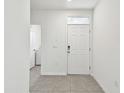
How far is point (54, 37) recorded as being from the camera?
6.40 m

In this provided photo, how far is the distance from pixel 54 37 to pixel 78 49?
→ 1.16 meters

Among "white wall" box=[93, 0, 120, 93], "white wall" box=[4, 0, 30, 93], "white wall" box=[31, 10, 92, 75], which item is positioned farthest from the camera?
"white wall" box=[31, 10, 92, 75]

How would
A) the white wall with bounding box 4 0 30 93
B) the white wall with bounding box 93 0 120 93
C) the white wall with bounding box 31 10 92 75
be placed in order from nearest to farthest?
1. the white wall with bounding box 4 0 30 93
2. the white wall with bounding box 93 0 120 93
3. the white wall with bounding box 31 10 92 75

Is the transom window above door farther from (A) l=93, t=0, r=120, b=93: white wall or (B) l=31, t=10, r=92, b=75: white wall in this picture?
(A) l=93, t=0, r=120, b=93: white wall

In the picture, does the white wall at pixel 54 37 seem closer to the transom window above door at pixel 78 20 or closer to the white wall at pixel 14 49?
the transom window above door at pixel 78 20

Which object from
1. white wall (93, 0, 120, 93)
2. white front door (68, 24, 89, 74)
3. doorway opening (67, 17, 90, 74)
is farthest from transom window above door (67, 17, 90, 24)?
white wall (93, 0, 120, 93)

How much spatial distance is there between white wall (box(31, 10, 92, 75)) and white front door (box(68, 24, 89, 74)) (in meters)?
0.26

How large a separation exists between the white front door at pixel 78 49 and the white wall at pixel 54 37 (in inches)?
10.3

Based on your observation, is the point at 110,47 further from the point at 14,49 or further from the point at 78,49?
the point at 78,49

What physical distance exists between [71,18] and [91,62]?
82.1 inches

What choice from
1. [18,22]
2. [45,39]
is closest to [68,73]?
[45,39]

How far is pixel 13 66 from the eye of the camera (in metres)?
1.96

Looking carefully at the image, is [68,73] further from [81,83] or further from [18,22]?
[18,22]

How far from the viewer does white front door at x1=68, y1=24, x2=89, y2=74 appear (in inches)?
253
